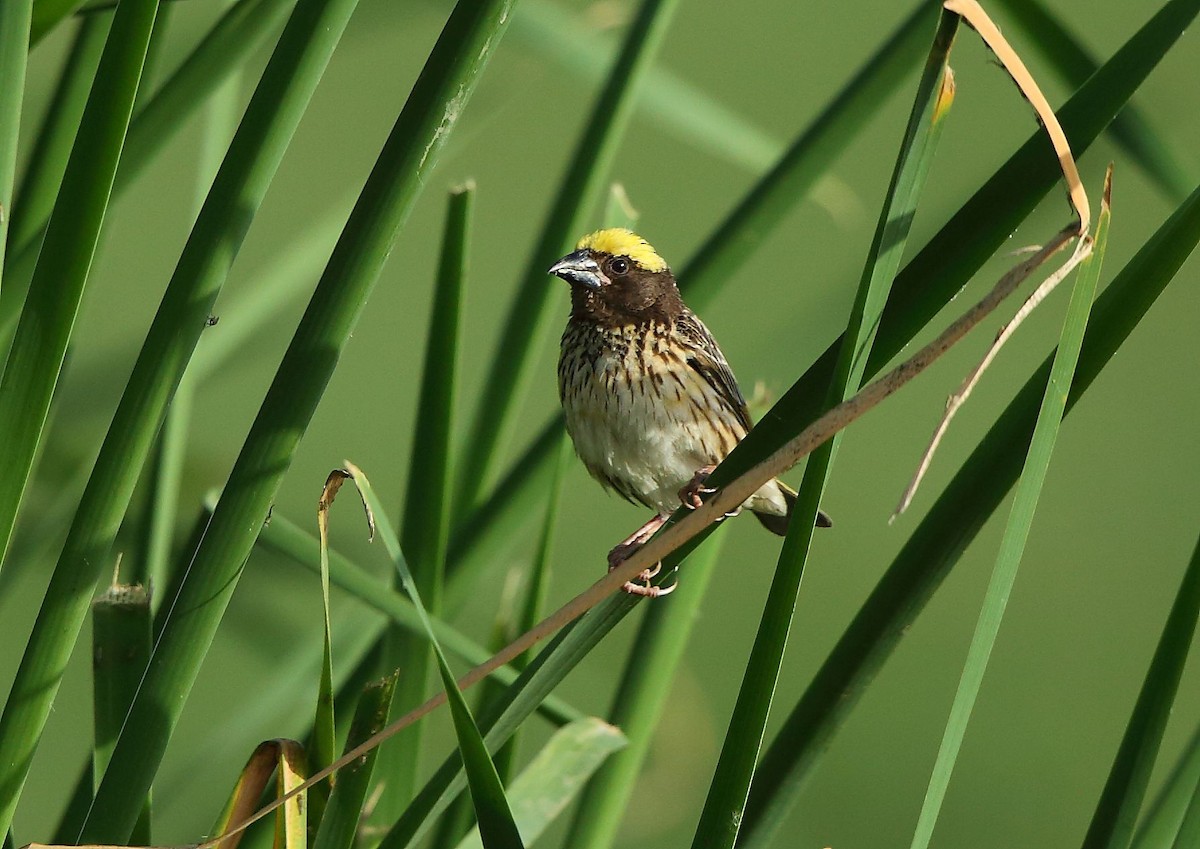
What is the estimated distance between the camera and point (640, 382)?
6.35 feet

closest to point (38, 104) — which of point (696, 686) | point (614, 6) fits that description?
point (614, 6)

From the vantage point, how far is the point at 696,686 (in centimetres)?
348

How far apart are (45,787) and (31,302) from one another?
2.88m

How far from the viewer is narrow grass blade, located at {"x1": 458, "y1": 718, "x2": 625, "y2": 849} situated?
3.91 feet

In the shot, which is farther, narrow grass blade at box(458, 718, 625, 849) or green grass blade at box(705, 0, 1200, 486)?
narrow grass blade at box(458, 718, 625, 849)

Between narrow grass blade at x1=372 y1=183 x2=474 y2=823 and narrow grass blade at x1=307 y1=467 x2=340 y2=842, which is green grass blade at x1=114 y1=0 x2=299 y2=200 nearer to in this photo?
narrow grass blade at x1=372 y1=183 x2=474 y2=823

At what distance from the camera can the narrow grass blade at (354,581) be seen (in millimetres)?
1244

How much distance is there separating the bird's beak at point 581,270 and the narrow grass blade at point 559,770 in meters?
0.64

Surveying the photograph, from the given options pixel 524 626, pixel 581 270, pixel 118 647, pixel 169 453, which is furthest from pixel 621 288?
pixel 118 647

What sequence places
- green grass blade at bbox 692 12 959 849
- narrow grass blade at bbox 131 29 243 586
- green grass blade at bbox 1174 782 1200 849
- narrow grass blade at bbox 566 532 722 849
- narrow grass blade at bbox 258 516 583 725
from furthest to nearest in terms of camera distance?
narrow grass blade at bbox 566 532 722 849, narrow grass blade at bbox 131 29 243 586, narrow grass blade at bbox 258 516 583 725, green grass blade at bbox 1174 782 1200 849, green grass blade at bbox 692 12 959 849

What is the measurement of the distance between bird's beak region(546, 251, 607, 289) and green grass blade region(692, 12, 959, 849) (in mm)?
851

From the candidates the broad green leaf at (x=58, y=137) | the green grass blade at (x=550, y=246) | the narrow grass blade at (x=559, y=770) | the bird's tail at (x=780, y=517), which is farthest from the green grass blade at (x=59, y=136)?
the bird's tail at (x=780, y=517)

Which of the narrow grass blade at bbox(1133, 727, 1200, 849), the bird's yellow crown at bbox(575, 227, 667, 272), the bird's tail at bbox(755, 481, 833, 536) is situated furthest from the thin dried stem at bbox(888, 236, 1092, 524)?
the bird's tail at bbox(755, 481, 833, 536)

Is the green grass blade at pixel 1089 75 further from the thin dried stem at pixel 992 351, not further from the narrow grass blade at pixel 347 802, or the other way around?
the narrow grass blade at pixel 347 802
